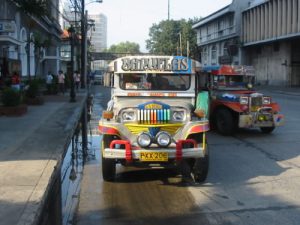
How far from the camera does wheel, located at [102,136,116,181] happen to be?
833 cm

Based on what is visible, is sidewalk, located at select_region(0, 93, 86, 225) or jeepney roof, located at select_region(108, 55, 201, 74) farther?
jeepney roof, located at select_region(108, 55, 201, 74)

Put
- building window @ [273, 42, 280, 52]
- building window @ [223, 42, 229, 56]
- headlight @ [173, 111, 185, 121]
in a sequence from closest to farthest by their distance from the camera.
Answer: headlight @ [173, 111, 185, 121], building window @ [273, 42, 280, 52], building window @ [223, 42, 229, 56]

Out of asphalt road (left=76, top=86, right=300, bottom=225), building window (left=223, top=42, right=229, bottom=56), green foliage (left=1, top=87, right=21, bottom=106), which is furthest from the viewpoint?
building window (left=223, top=42, right=229, bottom=56)

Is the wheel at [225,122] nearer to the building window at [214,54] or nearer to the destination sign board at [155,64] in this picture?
the destination sign board at [155,64]

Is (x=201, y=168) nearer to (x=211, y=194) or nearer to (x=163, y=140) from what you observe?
(x=211, y=194)

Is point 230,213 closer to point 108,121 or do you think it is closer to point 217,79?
point 108,121

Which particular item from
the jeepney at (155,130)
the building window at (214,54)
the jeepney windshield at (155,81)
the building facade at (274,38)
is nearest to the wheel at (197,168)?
the jeepney at (155,130)

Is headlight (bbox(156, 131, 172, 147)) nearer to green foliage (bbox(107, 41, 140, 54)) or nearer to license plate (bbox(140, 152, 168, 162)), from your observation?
license plate (bbox(140, 152, 168, 162))

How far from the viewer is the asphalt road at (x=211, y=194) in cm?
651

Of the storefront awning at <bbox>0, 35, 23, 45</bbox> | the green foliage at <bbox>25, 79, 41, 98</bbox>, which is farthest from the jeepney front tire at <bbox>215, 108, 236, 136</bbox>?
the storefront awning at <bbox>0, 35, 23, 45</bbox>

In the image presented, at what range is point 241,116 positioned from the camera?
1348cm

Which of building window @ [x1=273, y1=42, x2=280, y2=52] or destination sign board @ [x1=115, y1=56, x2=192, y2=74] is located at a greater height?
building window @ [x1=273, y1=42, x2=280, y2=52]

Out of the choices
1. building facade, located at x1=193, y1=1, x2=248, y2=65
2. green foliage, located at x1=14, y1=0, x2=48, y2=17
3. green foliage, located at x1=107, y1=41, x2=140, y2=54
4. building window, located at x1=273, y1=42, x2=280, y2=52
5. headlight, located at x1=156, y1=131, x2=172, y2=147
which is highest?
green foliage, located at x1=107, y1=41, x2=140, y2=54

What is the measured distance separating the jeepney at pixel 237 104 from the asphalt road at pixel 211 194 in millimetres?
2357
